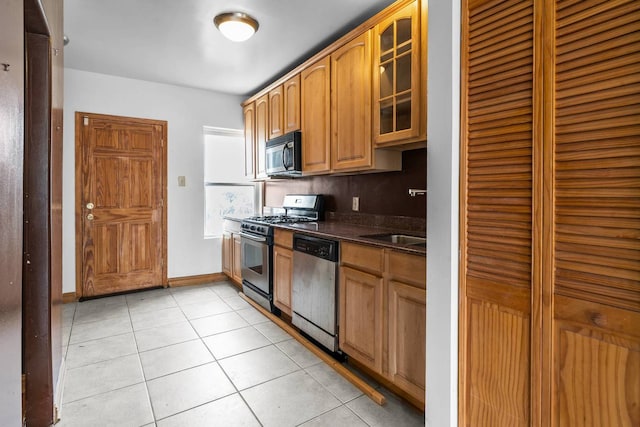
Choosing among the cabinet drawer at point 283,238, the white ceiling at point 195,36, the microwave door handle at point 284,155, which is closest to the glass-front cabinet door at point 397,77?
the white ceiling at point 195,36

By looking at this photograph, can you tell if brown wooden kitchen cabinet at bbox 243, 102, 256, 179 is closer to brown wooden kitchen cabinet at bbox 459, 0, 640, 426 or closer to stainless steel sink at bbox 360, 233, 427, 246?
stainless steel sink at bbox 360, 233, 427, 246

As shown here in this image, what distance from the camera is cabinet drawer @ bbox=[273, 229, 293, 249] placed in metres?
2.76

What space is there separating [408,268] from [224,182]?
343cm

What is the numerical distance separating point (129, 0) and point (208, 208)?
260cm

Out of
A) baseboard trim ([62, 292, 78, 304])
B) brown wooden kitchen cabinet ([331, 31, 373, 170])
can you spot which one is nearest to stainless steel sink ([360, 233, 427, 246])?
brown wooden kitchen cabinet ([331, 31, 373, 170])

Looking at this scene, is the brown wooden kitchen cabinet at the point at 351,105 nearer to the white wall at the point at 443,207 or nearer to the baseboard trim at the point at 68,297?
the white wall at the point at 443,207

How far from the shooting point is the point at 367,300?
1.97 metres

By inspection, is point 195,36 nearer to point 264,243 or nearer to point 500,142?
point 264,243

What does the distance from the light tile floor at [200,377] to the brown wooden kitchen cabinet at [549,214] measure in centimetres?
81

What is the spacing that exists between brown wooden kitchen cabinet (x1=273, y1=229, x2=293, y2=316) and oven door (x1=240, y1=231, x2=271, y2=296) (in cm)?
12

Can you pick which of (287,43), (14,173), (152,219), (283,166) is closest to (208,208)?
(152,219)

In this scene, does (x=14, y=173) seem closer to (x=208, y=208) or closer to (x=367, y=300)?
(x=367, y=300)

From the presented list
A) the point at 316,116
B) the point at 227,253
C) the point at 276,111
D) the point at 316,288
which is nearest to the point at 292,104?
the point at 276,111

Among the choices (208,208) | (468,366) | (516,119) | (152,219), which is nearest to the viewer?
(516,119)
